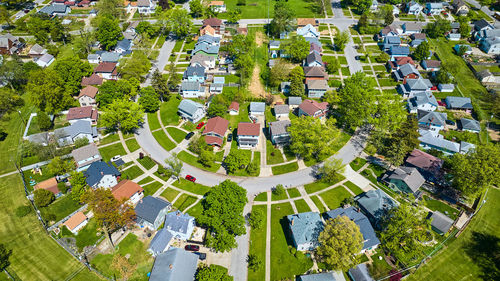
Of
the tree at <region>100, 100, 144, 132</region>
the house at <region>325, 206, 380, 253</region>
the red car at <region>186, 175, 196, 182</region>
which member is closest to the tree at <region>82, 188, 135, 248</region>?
the red car at <region>186, 175, 196, 182</region>

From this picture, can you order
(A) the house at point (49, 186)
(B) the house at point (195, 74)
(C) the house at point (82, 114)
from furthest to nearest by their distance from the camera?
(B) the house at point (195, 74) → (C) the house at point (82, 114) → (A) the house at point (49, 186)

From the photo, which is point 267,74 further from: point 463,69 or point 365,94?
point 463,69

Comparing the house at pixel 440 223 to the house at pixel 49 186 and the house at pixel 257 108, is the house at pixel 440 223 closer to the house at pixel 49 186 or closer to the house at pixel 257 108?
the house at pixel 257 108

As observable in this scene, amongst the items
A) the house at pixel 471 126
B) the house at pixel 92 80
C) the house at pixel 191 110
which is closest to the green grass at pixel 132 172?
the house at pixel 191 110

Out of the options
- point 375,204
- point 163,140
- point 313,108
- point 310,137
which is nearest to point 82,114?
point 163,140

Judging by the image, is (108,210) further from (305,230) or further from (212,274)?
(305,230)

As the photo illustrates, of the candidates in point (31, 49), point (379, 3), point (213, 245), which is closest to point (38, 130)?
point (31, 49)
